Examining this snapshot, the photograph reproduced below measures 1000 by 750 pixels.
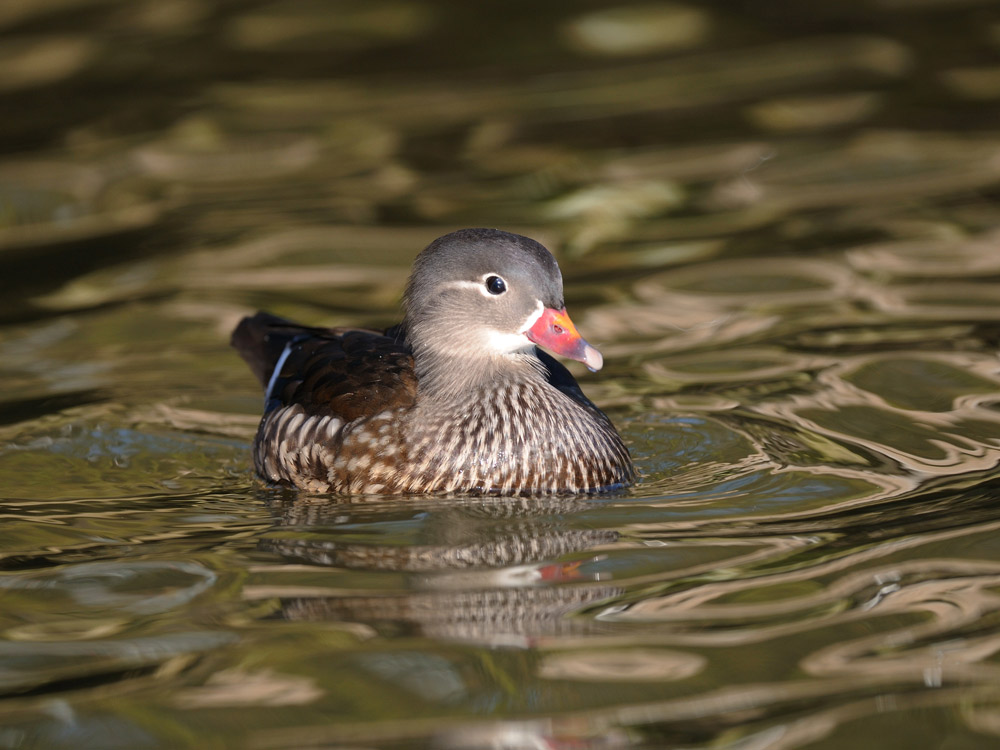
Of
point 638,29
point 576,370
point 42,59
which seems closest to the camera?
point 576,370

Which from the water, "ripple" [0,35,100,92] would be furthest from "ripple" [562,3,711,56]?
"ripple" [0,35,100,92]

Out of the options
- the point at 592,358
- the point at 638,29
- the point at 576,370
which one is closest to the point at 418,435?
the point at 592,358

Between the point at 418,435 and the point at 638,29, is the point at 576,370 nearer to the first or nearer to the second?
the point at 418,435

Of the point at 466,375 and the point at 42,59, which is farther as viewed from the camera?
the point at 42,59

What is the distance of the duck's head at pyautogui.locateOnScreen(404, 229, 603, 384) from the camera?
593 cm

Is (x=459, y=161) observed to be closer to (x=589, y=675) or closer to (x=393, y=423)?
(x=393, y=423)

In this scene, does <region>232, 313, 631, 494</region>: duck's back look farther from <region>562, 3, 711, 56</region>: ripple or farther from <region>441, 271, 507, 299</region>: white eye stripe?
<region>562, 3, 711, 56</region>: ripple

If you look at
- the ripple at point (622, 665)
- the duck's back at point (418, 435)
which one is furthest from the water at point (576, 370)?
the duck's back at point (418, 435)

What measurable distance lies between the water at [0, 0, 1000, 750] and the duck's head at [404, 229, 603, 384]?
25.9 inches

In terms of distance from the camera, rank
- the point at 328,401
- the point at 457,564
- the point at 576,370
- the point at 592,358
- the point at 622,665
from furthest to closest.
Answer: the point at 576,370
the point at 328,401
the point at 592,358
the point at 457,564
the point at 622,665

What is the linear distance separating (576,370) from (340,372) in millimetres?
2093

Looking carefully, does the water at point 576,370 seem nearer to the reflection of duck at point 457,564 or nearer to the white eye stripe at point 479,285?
the reflection of duck at point 457,564

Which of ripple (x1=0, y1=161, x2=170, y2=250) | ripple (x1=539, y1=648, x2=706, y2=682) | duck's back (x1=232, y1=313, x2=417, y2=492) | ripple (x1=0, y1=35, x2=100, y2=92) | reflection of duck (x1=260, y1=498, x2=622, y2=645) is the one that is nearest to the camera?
ripple (x1=539, y1=648, x2=706, y2=682)

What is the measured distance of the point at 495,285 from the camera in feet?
19.7
